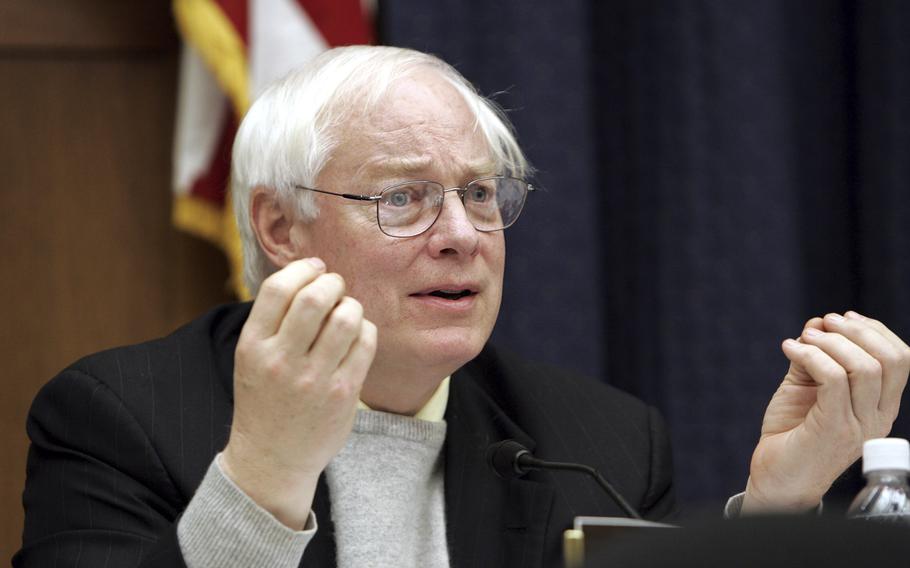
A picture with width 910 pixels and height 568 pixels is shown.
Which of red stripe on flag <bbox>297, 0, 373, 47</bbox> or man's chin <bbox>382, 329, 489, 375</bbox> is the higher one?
red stripe on flag <bbox>297, 0, 373, 47</bbox>

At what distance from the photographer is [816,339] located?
176cm

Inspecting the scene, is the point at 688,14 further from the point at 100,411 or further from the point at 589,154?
the point at 100,411

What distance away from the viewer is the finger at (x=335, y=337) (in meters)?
1.43

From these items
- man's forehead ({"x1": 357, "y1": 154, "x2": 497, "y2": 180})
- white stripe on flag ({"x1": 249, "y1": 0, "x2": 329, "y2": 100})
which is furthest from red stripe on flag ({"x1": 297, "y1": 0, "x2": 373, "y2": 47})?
man's forehead ({"x1": 357, "y1": 154, "x2": 497, "y2": 180})

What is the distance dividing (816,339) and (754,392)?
4.94 ft

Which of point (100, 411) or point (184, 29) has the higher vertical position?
point (184, 29)

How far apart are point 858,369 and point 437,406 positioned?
0.68m

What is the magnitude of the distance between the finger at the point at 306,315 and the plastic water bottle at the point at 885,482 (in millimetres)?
603

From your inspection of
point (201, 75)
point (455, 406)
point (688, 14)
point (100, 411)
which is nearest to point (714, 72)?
point (688, 14)

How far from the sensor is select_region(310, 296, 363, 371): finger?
143 cm

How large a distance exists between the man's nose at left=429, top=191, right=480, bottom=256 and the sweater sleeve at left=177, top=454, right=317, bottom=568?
589 millimetres

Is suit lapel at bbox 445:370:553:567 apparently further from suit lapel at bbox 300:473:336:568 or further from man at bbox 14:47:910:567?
suit lapel at bbox 300:473:336:568

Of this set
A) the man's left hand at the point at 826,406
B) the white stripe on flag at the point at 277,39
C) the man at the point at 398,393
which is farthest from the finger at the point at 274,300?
the white stripe on flag at the point at 277,39

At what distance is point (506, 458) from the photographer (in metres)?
1.73
